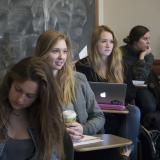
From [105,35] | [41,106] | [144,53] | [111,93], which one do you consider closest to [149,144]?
[111,93]

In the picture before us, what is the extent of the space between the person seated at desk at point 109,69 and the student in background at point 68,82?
567 millimetres

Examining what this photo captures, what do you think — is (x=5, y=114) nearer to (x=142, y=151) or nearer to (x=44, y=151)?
(x=44, y=151)

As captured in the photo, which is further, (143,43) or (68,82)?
(143,43)

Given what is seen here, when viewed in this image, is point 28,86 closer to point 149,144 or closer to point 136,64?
point 149,144

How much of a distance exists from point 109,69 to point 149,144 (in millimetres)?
789

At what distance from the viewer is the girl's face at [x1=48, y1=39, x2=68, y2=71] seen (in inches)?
109

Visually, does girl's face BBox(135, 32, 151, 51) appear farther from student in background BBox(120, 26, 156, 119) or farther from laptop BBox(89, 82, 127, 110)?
laptop BBox(89, 82, 127, 110)

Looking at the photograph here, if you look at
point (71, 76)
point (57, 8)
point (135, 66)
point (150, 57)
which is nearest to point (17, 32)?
point (57, 8)

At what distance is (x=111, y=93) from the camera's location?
3.26m

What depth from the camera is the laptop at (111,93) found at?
Result: 10.7ft

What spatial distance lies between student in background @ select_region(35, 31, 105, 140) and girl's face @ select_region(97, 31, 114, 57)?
2.30 ft

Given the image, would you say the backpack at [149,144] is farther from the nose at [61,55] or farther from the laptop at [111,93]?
the nose at [61,55]

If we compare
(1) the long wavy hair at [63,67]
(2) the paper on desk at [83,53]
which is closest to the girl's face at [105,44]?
(2) the paper on desk at [83,53]

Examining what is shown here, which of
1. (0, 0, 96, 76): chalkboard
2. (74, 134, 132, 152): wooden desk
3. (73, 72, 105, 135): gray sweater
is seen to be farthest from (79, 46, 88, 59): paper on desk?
(74, 134, 132, 152): wooden desk
